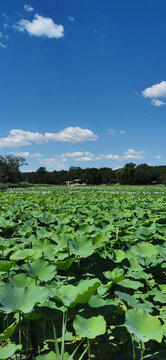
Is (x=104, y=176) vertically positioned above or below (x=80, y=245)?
above

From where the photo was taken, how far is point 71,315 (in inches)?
64.3

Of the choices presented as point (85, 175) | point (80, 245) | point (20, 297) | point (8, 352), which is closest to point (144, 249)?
point (80, 245)

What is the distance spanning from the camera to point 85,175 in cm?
6912

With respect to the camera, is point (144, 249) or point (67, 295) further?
point (144, 249)

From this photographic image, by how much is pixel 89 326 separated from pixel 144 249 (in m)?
1.01

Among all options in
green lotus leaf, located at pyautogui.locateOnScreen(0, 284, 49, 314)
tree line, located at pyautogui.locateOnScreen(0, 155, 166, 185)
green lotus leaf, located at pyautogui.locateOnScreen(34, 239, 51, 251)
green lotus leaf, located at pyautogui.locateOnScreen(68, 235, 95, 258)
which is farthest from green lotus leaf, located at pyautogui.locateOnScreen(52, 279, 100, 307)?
tree line, located at pyautogui.locateOnScreen(0, 155, 166, 185)

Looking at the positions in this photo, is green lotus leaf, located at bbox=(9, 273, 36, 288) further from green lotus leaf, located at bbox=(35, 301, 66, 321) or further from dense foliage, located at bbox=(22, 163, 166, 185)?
dense foliage, located at bbox=(22, 163, 166, 185)

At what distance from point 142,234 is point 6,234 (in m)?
2.06

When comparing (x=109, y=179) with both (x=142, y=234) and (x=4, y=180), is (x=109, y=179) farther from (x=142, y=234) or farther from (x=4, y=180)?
(x=142, y=234)

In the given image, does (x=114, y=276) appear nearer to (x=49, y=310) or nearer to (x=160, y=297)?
(x=160, y=297)

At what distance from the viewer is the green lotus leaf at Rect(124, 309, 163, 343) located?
1.20 meters

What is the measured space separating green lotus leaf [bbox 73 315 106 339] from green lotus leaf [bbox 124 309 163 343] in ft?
0.40

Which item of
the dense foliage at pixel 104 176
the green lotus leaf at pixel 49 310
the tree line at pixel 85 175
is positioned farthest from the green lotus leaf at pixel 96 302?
the dense foliage at pixel 104 176

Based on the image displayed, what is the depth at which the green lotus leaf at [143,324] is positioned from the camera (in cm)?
120
